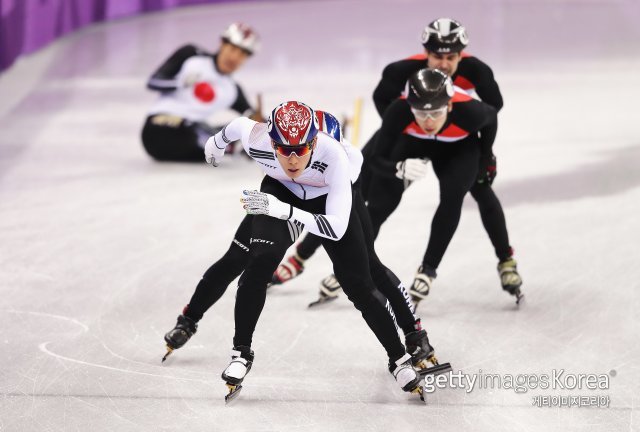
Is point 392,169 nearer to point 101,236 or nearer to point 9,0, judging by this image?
point 101,236

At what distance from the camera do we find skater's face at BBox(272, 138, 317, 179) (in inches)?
179

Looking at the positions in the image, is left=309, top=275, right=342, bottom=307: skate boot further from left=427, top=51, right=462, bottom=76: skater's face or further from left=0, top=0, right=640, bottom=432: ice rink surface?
left=427, top=51, right=462, bottom=76: skater's face

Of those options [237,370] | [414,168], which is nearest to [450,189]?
[414,168]

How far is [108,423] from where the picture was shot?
15.1ft

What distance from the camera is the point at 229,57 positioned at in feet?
30.1

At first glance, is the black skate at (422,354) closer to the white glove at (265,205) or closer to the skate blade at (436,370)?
the skate blade at (436,370)

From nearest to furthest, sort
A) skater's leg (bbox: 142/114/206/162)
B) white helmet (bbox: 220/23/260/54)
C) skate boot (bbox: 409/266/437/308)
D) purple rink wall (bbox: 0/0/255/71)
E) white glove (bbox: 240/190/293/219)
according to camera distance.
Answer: white glove (bbox: 240/190/293/219) → skate boot (bbox: 409/266/437/308) → white helmet (bbox: 220/23/260/54) → skater's leg (bbox: 142/114/206/162) → purple rink wall (bbox: 0/0/255/71)

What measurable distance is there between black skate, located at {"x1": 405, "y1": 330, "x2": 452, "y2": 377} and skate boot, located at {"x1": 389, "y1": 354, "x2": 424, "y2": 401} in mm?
215

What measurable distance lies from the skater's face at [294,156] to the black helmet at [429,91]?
2.80 ft

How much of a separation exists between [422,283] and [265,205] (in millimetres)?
1465

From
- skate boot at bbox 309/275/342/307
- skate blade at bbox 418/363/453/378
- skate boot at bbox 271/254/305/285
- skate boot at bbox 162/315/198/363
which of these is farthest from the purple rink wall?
skate blade at bbox 418/363/453/378

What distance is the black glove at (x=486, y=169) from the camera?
19.0 ft

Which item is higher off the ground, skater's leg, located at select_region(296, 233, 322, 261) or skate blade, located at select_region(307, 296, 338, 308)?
skater's leg, located at select_region(296, 233, 322, 261)

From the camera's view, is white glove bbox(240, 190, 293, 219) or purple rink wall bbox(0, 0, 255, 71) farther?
purple rink wall bbox(0, 0, 255, 71)
